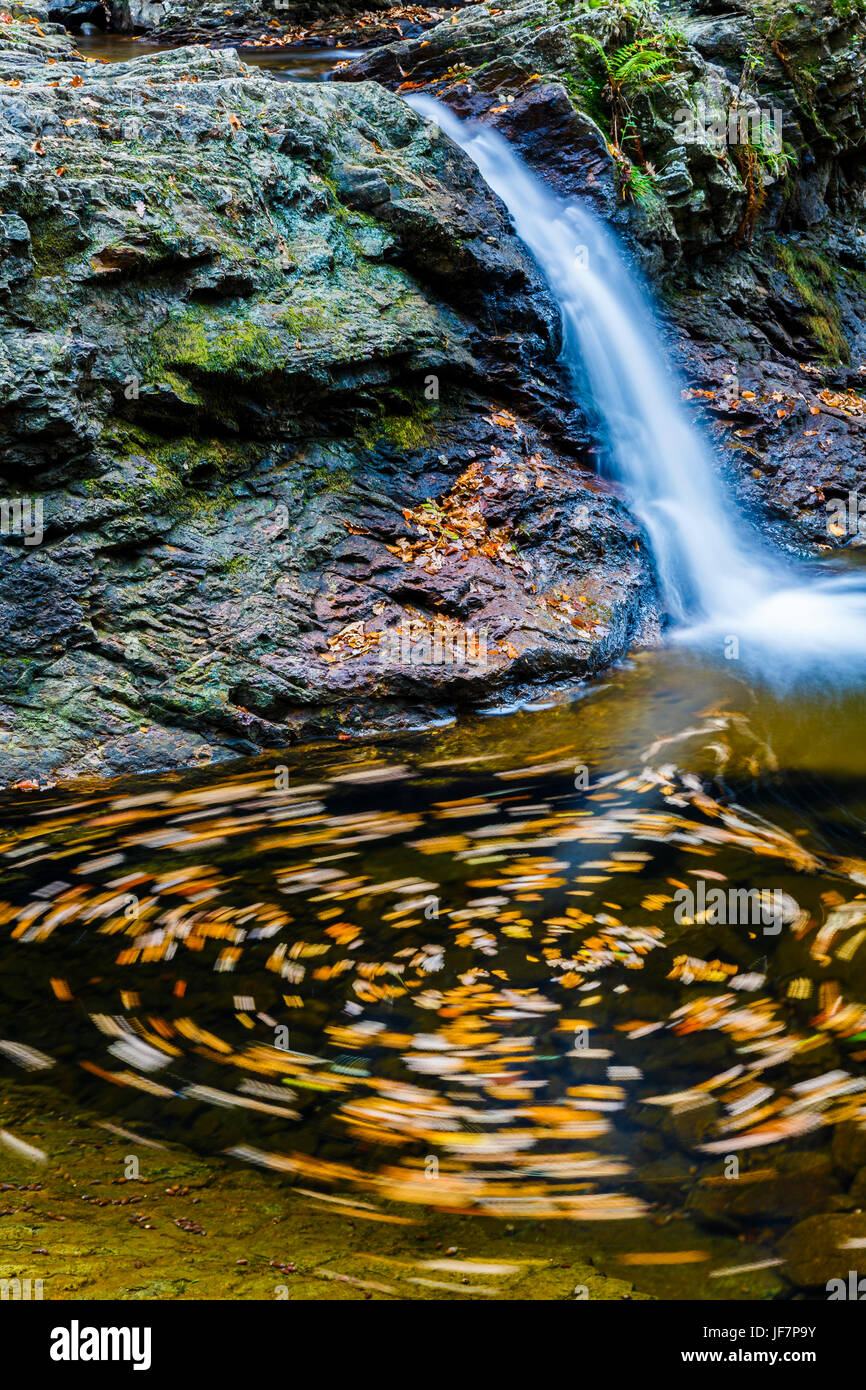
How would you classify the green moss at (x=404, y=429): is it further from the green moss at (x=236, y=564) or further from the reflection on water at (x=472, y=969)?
the reflection on water at (x=472, y=969)

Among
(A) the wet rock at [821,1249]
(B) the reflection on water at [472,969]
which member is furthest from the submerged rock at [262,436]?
(A) the wet rock at [821,1249]

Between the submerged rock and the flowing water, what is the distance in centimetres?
59

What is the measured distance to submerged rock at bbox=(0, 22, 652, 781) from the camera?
539 cm

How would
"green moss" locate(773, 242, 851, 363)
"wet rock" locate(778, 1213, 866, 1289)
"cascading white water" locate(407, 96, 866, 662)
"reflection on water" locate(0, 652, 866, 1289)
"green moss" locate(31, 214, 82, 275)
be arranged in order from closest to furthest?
1. "wet rock" locate(778, 1213, 866, 1289)
2. "reflection on water" locate(0, 652, 866, 1289)
3. "green moss" locate(31, 214, 82, 275)
4. "cascading white water" locate(407, 96, 866, 662)
5. "green moss" locate(773, 242, 851, 363)

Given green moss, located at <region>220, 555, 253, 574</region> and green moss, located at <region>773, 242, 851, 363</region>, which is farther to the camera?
green moss, located at <region>773, 242, 851, 363</region>

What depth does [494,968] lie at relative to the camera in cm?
336

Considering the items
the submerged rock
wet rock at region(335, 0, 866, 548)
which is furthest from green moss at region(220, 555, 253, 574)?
wet rock at region(335, 0, 866, 548)

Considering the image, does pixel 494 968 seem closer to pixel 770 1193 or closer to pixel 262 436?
pixel 770 1193

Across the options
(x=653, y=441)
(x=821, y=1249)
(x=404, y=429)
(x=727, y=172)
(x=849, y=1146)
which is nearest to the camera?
(x=821, y=1249)

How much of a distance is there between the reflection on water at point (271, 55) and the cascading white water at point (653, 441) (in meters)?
2.06

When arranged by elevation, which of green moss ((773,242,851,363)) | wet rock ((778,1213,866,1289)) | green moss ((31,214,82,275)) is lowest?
wet rock ((778,1213,866,1289))

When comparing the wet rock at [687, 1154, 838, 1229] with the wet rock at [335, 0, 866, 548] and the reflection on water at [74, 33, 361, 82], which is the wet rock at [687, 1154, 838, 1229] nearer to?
the wet rock at [335, 0, 866, 548]

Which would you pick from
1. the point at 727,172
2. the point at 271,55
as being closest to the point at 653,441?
the point at 727,172

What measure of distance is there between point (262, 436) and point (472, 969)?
162 inches
